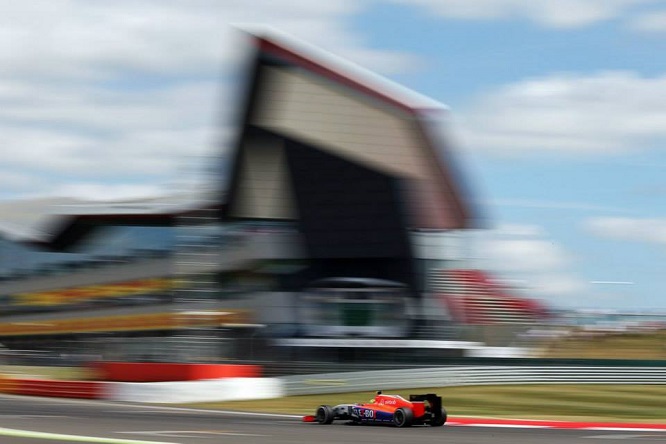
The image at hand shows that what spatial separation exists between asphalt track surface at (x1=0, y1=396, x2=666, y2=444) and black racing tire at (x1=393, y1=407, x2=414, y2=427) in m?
0.16

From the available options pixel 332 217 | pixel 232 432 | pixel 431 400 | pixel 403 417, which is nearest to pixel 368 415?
pixel 403 417

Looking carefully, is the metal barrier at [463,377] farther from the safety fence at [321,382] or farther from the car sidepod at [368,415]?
the car sidepod at [368,415]

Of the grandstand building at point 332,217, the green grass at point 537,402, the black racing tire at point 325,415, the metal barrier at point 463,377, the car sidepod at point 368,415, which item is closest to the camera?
the car sidepod at point 368,415

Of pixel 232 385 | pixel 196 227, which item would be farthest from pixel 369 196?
pixel 232 385

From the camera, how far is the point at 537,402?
2581 centimetres

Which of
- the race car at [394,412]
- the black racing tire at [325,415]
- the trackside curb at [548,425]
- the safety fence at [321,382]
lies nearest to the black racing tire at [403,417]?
the race car at [394,412]

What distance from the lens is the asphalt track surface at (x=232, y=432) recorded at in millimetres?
11969

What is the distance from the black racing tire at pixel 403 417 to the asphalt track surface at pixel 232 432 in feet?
0.51

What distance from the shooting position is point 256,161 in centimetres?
4797

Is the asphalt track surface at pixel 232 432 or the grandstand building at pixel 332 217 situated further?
the grandstand building at pixel 332 217

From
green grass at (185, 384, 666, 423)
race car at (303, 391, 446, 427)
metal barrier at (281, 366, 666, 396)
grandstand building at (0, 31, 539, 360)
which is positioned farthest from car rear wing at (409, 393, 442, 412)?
grandstand building at (0, 31, 539, 360)

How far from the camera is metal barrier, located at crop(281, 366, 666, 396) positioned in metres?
27.5

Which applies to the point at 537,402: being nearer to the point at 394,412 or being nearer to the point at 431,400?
the point at 431,400

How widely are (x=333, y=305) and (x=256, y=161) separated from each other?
7163 mm
